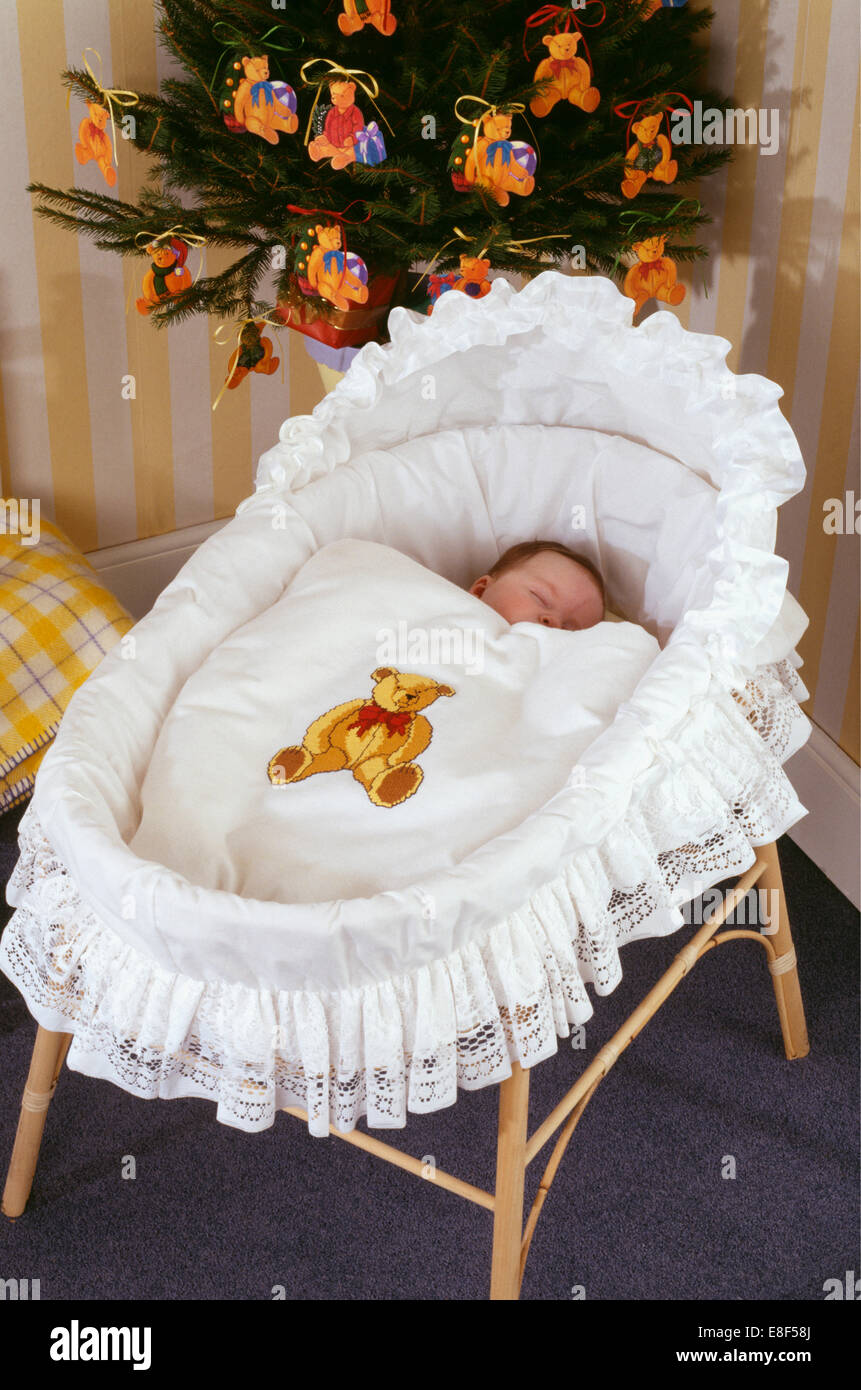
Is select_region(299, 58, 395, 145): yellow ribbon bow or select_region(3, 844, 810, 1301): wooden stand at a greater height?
select_region(299, 58, 395, 145): yellow ribbon bow

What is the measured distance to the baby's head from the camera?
1485 mm

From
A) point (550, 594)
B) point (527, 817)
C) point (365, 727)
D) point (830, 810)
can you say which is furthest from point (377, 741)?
point (830, 810)

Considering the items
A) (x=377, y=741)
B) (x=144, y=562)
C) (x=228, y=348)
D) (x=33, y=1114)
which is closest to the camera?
(x=377, y=741)

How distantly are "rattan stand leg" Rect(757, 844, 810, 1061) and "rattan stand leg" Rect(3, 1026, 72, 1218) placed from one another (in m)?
0.81

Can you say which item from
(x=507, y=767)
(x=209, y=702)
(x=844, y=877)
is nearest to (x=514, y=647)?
(x=507, y=767)

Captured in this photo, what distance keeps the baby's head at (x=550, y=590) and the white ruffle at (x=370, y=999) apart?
0.40 m

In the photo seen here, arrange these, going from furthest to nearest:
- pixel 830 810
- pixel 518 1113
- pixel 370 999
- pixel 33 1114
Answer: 1. pixel 830 810
2. pixel 33 1114
3. pixel 518 1113
4. pixel 370 999

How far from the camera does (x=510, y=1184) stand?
111 cm

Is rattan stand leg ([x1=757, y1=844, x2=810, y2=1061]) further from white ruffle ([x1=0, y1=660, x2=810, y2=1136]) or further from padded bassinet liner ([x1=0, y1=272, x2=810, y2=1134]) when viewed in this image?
white ruffle ([x1=0, y1=660, x2=810, y2=1136])

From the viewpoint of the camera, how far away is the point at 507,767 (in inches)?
44.1

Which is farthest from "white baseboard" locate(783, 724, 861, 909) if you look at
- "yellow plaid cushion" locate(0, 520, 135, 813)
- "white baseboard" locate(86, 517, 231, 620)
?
"white baseboard" locate(86, 517, 231, 620)

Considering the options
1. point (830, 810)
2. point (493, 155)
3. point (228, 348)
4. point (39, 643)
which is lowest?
point (830, 810)

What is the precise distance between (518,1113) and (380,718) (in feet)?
1.29

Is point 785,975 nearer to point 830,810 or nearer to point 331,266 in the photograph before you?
point 830,810
